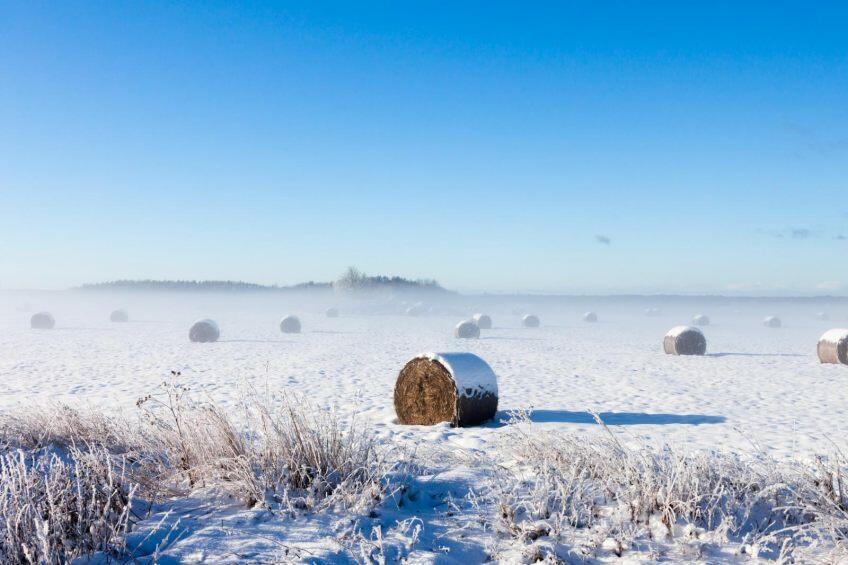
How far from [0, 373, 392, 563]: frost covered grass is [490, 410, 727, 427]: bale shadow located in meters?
5.03

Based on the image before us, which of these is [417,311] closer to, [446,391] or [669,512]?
[446,391]

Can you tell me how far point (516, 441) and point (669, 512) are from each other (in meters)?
2.01

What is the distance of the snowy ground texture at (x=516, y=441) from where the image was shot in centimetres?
378

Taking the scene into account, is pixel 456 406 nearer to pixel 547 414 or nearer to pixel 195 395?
pixel 547 414

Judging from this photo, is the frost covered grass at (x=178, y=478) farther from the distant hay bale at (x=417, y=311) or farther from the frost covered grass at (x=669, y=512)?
the distant hay bale at (x=417, y=311)

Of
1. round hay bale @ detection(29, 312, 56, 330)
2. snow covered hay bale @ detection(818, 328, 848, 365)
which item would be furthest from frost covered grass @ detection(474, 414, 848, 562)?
round hay bale @ detection(29, 312, 56, 330)

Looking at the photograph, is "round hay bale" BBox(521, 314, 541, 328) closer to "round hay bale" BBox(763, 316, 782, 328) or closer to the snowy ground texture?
the snowy ground texture

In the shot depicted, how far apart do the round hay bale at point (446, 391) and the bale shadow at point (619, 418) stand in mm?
449

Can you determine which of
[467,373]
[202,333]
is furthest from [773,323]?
[467,373]

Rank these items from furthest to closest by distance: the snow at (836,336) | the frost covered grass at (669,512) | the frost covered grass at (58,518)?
the snow at (836,336) → the frost covered grass at (669,512) → the frost covered grass at (58,518)

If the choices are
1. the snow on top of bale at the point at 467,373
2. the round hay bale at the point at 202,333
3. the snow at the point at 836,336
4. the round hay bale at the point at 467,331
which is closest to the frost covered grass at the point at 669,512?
the snow on top of bale at the point at 467,373

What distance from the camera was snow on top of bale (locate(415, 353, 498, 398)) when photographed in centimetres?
934

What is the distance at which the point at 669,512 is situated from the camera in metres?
4.03

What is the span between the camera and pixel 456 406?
927 centimetres
